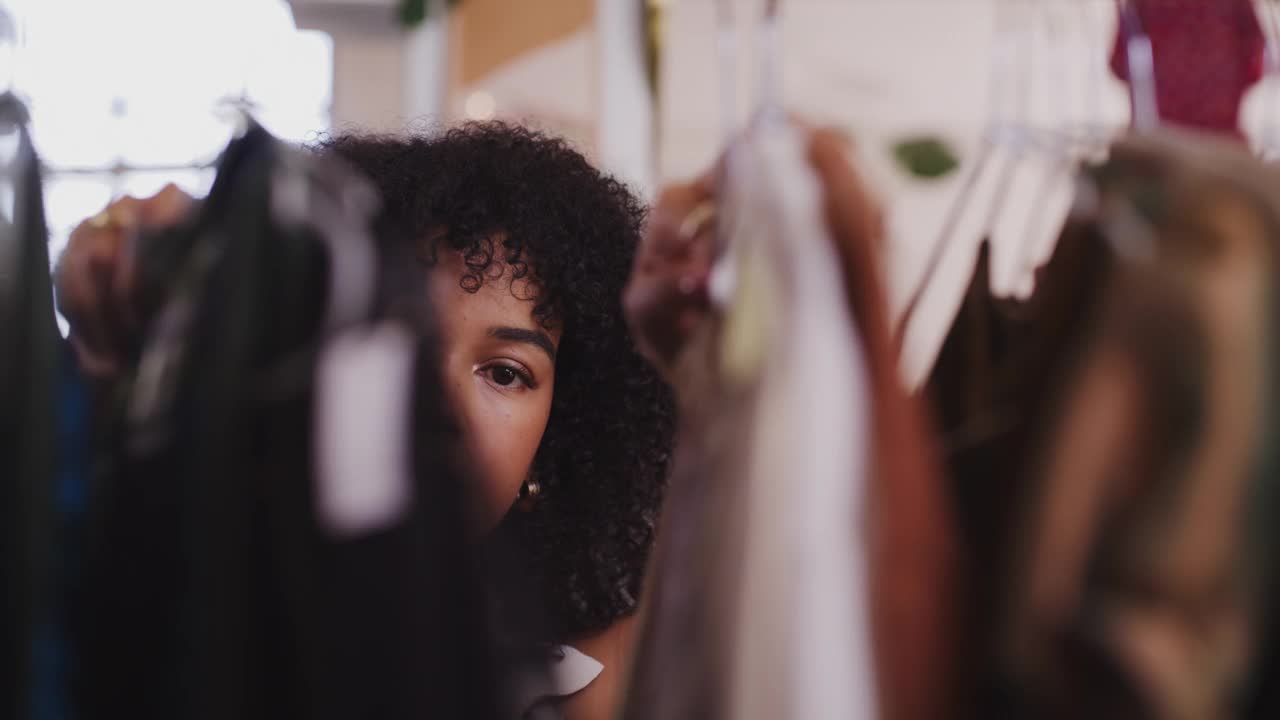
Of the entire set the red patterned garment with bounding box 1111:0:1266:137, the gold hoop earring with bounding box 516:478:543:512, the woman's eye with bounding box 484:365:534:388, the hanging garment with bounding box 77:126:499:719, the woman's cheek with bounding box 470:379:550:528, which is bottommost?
A: the gold hoop earring with bounding box 516:478:543:512

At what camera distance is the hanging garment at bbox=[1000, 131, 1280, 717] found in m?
0.34

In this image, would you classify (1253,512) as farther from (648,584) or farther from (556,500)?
(556,500)

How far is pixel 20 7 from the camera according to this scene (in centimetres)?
55

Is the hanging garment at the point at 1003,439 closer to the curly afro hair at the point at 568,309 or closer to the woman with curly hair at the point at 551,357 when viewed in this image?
the woman with curly hair at the point at 551,357

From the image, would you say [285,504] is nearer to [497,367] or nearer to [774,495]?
[774,495]

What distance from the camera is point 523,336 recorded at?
869 mm

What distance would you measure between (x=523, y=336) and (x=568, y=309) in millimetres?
120

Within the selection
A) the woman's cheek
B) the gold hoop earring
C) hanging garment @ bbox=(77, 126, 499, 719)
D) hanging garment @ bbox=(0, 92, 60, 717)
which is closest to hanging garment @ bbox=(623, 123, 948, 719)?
hanging garment @ bbox=(77, 126, 499, 719)

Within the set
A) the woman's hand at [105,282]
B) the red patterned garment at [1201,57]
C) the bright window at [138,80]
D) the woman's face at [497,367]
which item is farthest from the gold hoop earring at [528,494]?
the red patterned garment at [1201,57]

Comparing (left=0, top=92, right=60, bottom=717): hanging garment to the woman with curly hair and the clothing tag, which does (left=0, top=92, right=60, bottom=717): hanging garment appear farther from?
the woman with curly hair

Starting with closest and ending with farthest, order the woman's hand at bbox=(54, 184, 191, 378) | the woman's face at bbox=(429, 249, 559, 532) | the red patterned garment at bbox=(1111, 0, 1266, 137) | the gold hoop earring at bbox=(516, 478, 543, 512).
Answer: the woman's hand at bbox=(54, 184, 191, 378)
the red patterned garment at bbox=(1111, 0, 1266, 137)
the woman's face at bbox=(429, 249, 559, 532)
the gold hoop earring at bbox=(516, 478, 543, 512)

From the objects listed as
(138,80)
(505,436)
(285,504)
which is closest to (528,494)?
(505,436)

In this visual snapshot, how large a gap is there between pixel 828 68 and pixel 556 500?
0.92 metres

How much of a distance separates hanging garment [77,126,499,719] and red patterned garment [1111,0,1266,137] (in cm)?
51
